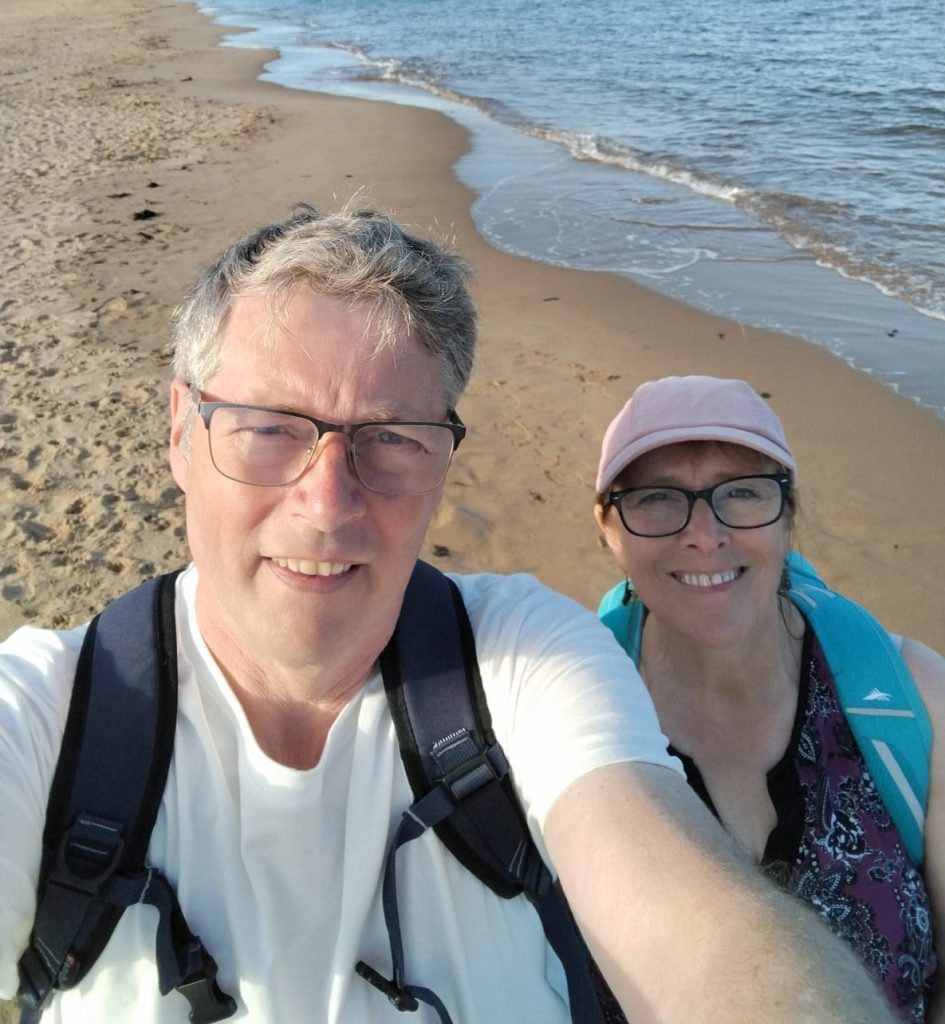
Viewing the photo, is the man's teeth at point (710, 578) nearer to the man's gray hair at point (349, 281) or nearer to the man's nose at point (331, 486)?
the man's gray hair at point (349, 281)

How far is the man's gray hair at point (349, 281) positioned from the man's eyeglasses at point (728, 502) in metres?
0.71

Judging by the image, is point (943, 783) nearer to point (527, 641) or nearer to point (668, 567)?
point (668, 567)

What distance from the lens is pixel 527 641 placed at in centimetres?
173

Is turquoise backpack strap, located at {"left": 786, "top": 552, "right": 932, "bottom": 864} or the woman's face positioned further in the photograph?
the woman's face

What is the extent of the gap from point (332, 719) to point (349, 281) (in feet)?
2.99

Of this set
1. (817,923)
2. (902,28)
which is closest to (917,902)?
(817,923)

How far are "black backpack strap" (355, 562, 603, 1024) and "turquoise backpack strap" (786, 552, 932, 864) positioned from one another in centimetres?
86

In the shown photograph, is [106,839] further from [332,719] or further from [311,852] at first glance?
[332,719]

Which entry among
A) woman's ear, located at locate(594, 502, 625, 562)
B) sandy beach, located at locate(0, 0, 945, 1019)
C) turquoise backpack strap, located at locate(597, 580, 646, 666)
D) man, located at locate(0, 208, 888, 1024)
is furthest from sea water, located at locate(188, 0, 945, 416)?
man, located at locate(0, 208, 888, 1024)

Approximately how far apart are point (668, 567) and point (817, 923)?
1.12 meters

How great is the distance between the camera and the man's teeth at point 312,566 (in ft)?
5.25

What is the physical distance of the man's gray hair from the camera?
1.68 metres

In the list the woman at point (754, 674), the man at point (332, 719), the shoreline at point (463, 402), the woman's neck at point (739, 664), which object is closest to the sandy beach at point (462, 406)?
the shoreline at point (463, 402)

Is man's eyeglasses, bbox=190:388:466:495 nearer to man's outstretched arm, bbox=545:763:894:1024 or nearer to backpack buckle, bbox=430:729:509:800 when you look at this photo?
backpack buckle, bbox=430:729:509:800
